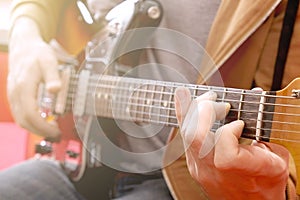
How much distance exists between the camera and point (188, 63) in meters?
0.71

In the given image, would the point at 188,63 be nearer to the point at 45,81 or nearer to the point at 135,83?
the point at 135,83

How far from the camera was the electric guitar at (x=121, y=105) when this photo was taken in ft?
1.58

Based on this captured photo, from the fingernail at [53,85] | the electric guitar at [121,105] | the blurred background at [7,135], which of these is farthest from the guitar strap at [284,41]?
the blurred background at [7,135]

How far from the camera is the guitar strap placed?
0.61 metres

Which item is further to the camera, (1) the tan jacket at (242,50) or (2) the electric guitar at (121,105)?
(1) the tan jacket at (242,50)

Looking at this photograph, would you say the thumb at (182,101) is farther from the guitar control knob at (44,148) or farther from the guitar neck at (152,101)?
the guitar control knob at (44,148)

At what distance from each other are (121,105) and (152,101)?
0.10 meters

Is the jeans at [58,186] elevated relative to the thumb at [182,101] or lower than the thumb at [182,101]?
lower

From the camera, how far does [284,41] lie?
0.62m

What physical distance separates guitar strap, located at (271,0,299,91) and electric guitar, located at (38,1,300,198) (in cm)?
12

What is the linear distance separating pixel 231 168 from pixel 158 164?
0.87 ft

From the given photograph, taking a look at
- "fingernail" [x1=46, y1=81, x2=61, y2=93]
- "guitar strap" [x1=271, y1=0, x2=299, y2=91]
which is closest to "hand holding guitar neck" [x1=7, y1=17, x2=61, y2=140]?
"fingernail" [x1=46, y1=81, x2=61, y2=93]

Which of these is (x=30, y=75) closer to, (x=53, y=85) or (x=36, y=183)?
(x=53, y=85)

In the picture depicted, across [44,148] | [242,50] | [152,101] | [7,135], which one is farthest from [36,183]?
[7,135]
